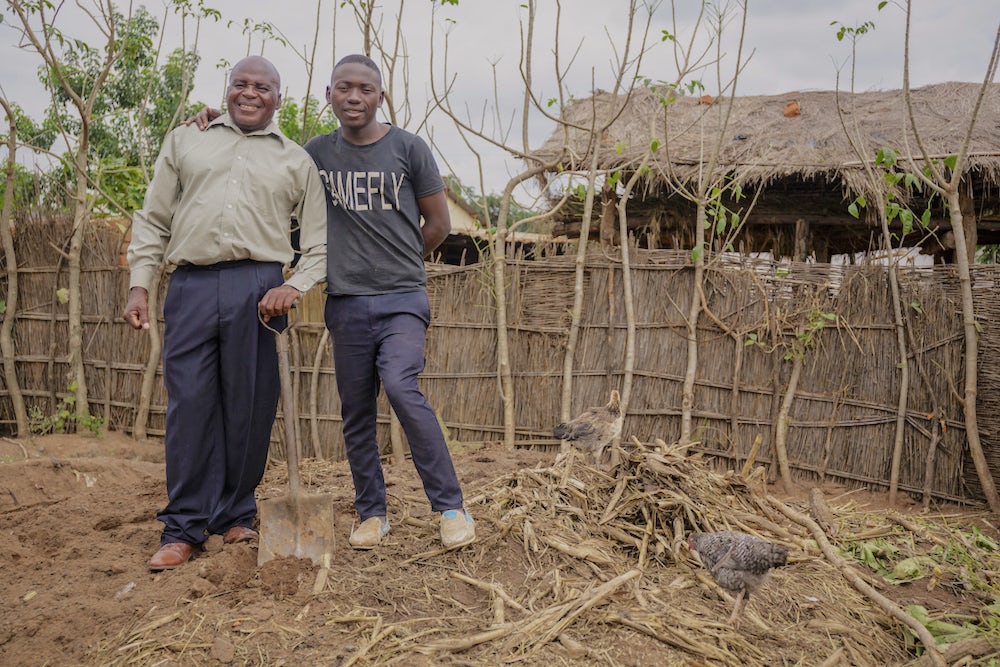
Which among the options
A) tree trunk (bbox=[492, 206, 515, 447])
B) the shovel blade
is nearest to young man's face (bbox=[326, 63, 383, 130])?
the shovel blade

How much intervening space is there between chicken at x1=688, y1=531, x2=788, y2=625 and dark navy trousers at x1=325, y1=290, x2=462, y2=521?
1.06 m

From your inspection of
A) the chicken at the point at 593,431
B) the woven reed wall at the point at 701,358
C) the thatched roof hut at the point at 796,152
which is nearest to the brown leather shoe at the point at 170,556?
the chicken at the point at 593,431

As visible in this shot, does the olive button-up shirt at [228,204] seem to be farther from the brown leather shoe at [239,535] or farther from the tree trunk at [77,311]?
the tree trunk at [77,311]

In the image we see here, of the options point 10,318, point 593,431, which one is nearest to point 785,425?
point 593,431

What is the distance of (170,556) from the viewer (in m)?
2.96

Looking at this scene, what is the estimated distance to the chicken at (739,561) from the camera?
9.46ft

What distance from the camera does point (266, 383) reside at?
3.19 meters

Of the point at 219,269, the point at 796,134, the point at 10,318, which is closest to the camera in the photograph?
the point at 219,269

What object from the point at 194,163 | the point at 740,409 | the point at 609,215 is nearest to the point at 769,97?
the point at 609,215

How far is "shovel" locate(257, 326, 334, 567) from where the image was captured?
2.91 metres

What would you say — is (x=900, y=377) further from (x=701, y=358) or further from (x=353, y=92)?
(x=353, y=92)

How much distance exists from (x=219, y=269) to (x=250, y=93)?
2.34 feet

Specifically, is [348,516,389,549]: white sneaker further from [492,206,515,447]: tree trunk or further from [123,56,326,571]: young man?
[492,206,515,447]: tree trunk

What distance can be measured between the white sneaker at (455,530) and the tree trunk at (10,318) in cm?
572
